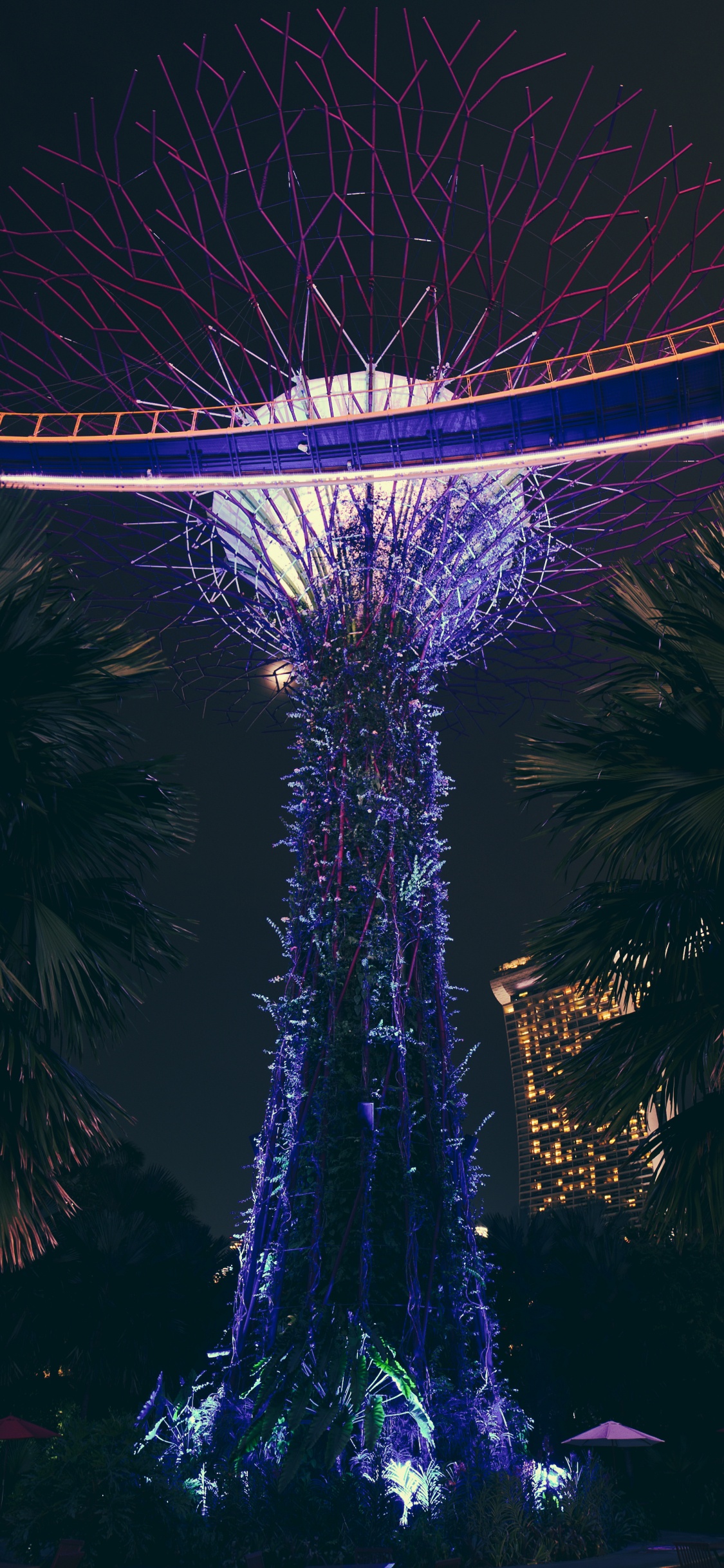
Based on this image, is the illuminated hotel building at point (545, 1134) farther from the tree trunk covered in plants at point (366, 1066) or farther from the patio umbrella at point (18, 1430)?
the tree trunk covered in plants at point (366, 1066)

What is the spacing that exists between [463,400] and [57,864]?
9.74 metres

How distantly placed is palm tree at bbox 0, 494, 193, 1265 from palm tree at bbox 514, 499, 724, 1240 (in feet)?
10.8

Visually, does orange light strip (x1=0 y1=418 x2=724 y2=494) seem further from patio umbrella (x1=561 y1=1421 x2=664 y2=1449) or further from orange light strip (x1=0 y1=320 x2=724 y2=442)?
patio umbrella (x1=561 y1=1421 x2=664 y2=1449)

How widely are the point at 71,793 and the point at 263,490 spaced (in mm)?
9225

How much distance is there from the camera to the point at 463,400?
51.2 ft

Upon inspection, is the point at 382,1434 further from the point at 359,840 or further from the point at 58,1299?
the point at 58,1299

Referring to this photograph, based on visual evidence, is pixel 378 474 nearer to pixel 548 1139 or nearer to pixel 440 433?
pixel 440 433

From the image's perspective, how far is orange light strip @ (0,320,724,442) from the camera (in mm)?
15414

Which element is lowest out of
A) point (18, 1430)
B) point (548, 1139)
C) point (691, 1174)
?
point (691, 1174)

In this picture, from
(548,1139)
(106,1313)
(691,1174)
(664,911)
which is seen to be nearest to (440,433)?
(664,911)

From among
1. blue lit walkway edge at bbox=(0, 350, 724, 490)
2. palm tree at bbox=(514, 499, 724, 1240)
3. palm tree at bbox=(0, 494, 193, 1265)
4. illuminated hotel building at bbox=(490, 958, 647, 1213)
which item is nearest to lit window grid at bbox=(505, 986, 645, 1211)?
illuminated hotel building at bbox=(490, 958, 647, 1213)

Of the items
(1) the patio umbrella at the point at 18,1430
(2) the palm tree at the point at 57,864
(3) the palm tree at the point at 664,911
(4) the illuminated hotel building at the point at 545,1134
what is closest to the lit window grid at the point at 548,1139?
(4) the illuminated hotel building at the point at 545,1134

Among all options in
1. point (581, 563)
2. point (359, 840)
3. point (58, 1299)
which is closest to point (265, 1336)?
point (359, 840)

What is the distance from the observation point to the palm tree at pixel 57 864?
800cm
